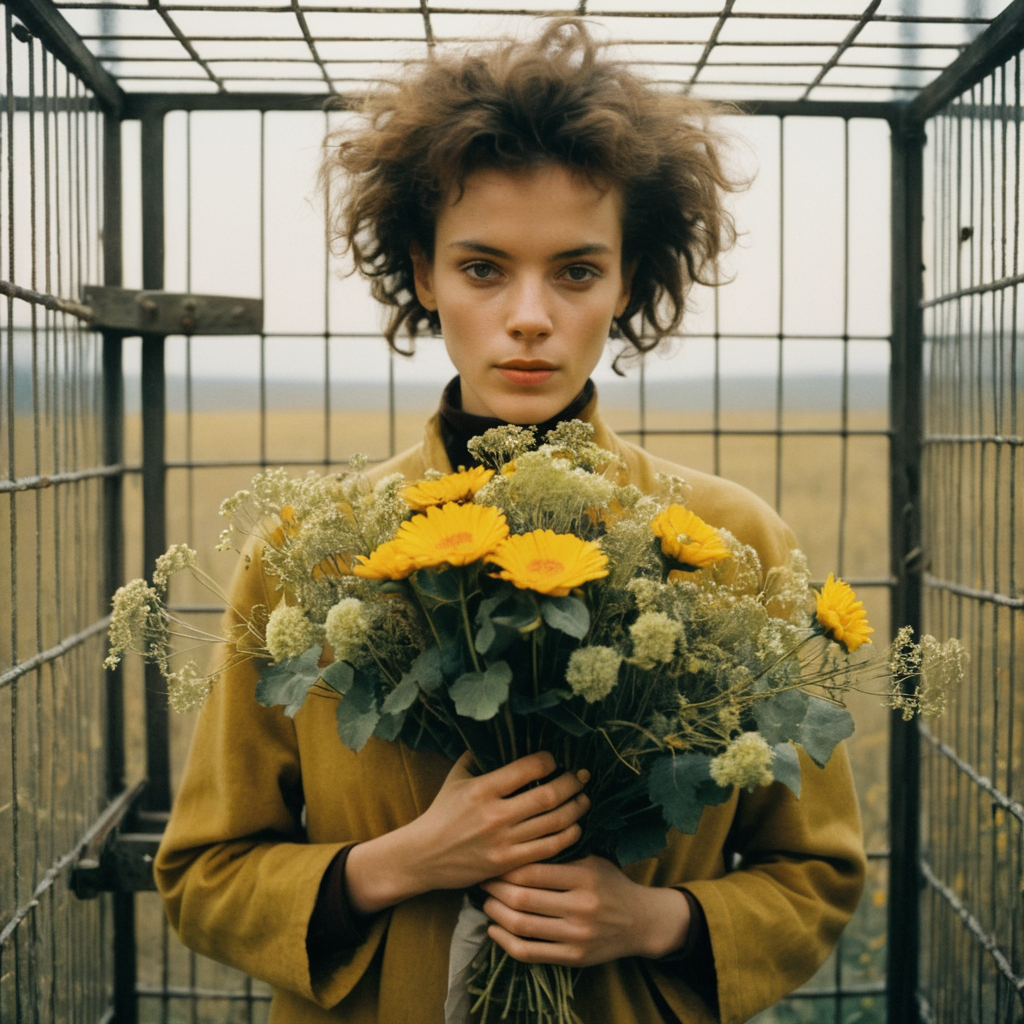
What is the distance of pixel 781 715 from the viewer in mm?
1007

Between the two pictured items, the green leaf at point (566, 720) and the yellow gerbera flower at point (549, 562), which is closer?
the yellow gerbera flower at point (549, 562)

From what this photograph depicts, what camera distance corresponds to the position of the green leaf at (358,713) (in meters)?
1.01

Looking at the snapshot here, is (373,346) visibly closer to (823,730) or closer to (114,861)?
(114,861)

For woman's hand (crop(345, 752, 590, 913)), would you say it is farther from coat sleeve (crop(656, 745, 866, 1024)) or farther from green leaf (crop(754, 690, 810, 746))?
coat sleeve (crop(656, 745, 866, 1024))

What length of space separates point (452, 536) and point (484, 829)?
39 centimetres

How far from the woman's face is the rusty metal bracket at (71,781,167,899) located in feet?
4.10

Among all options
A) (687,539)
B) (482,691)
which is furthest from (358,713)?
(687,539)

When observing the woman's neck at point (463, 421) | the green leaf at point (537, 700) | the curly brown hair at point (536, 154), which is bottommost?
the green leaf at point (537, 700)

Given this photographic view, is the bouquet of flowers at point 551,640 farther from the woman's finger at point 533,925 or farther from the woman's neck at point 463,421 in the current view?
the woman's neck at point 463,421

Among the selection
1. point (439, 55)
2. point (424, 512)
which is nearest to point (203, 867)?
point (424, 512)

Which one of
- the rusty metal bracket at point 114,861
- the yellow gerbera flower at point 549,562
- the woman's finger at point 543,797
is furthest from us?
the rusty metal bracket at point 114,861

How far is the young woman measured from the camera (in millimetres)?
1299

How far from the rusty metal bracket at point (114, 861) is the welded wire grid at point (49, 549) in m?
0.03

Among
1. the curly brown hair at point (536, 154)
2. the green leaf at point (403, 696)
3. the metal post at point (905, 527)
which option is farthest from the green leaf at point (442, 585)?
the metal post at point (905, 527)
